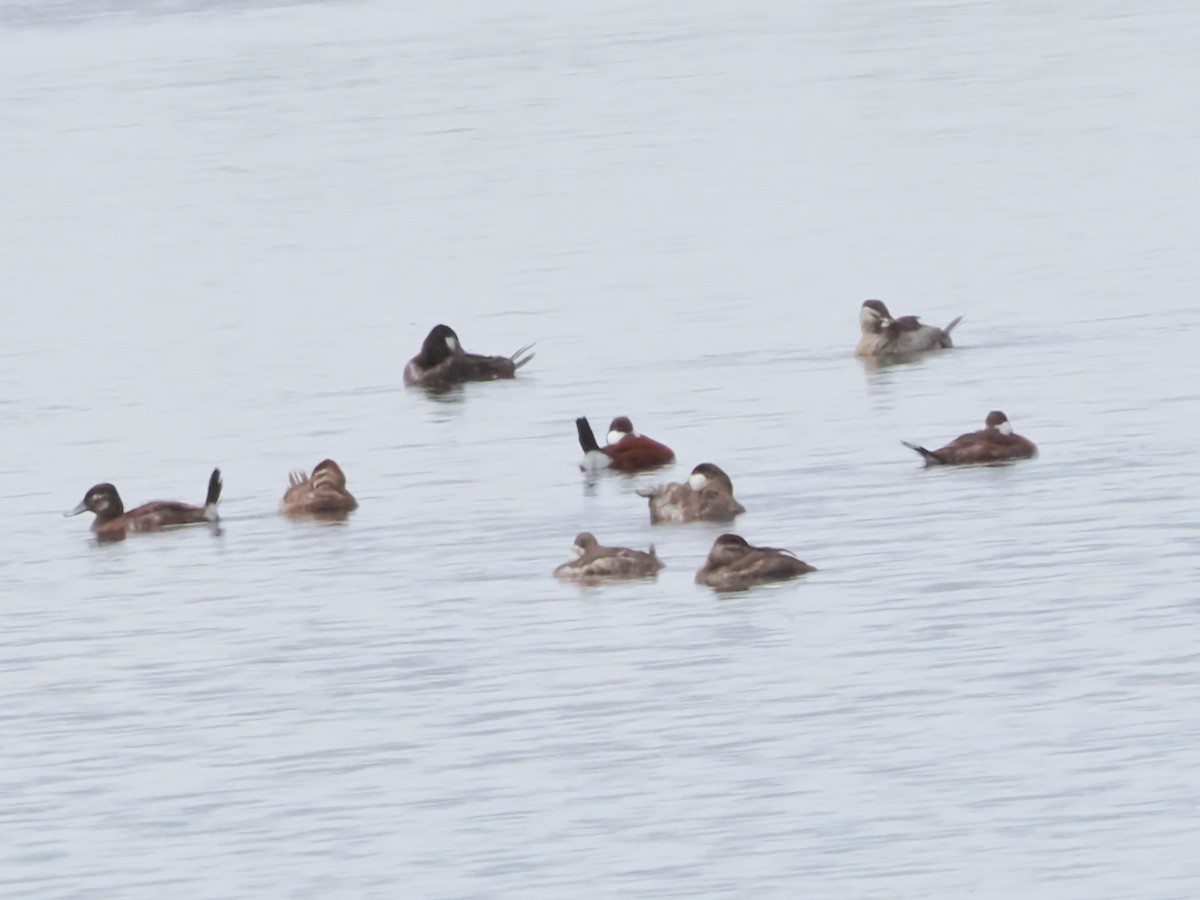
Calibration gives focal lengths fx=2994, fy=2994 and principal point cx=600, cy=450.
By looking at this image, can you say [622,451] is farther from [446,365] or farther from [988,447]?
[446,365]

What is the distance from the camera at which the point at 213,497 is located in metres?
16.9

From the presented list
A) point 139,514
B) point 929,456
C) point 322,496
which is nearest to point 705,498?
point 929,456

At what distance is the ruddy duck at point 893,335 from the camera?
22.0 metres

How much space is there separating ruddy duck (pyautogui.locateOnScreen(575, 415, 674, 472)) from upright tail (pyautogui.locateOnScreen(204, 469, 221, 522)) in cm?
227

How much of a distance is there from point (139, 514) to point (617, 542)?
291 centimetres

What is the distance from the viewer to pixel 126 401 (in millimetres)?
22922

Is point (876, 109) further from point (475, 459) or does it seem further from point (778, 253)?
point (475, 459)

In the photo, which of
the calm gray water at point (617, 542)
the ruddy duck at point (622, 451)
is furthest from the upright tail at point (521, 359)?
the ruddy duck at point (622, 451)

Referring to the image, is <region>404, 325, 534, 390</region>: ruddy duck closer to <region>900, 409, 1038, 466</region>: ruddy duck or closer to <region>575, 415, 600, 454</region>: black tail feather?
<region>575, 415, 600, 454</region>: black tail feather

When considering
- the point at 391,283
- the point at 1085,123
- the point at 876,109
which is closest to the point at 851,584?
the point at 391,283

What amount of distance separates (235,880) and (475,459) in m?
8.61

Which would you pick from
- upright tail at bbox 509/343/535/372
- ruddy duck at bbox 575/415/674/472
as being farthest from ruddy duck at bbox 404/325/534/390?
ruddy duck at bbox 575/415/674/472

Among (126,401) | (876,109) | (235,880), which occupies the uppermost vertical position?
(876,109)

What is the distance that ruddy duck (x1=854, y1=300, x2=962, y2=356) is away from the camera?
22.0m
